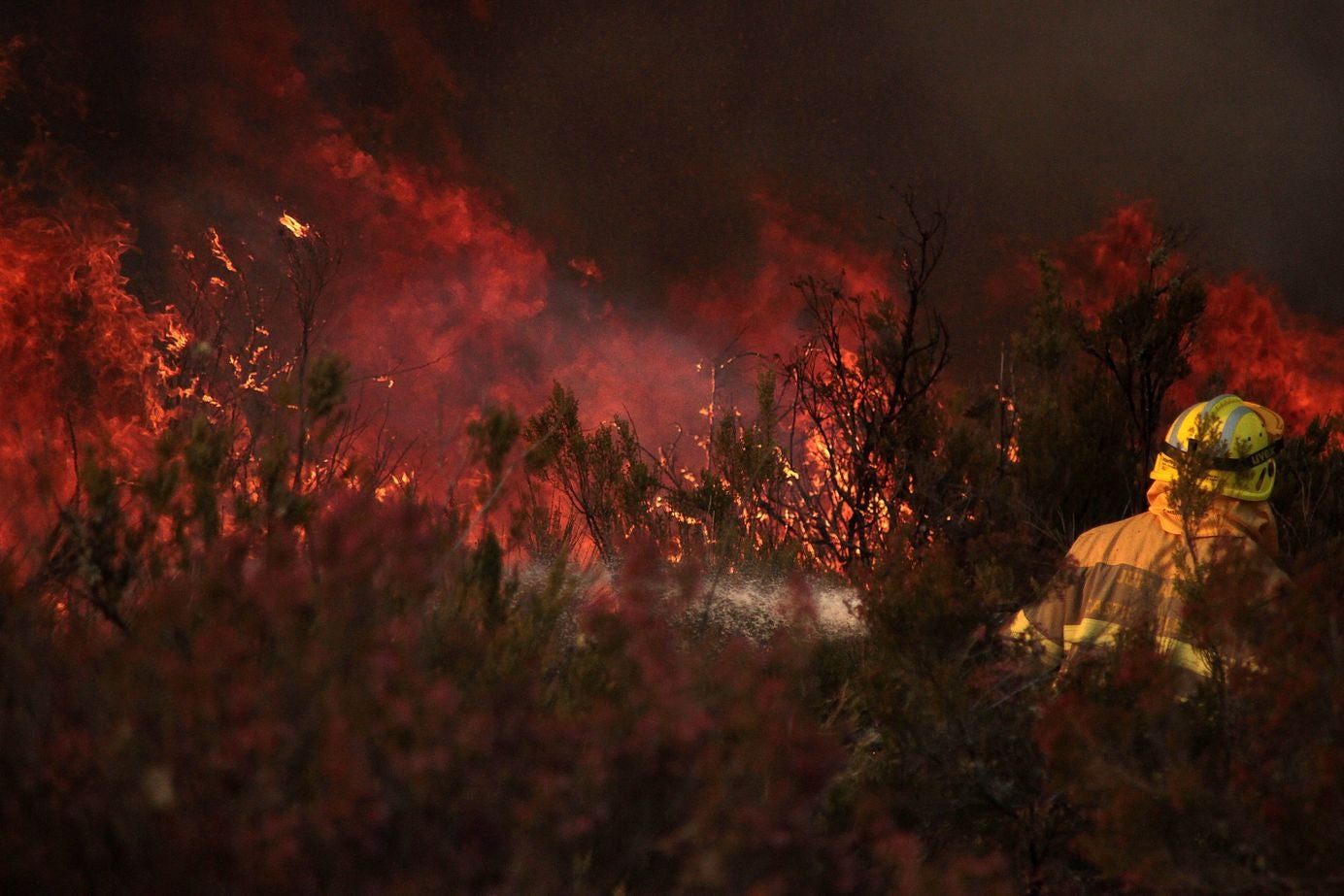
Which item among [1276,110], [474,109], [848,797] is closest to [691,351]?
[474,109]

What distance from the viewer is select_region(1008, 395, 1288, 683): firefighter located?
10.7 ft

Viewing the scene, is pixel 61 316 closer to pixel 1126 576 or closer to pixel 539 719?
pixel 1126 576

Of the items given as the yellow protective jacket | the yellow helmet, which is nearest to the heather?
the yellow protective jacket

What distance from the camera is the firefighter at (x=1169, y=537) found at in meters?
3.28

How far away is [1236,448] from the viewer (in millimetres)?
3434

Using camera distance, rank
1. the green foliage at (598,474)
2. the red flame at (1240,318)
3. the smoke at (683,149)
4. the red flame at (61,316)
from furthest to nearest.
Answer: the smoke at (683,149)
the red flame at (1240,318)
the red flame at (61,316)
the green foliage at (598,474)

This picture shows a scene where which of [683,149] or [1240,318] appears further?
[683,149]

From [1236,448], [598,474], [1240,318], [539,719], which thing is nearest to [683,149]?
[1240,318]

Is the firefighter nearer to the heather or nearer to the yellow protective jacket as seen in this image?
the yellow protective jacket

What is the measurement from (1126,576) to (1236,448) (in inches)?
19.1

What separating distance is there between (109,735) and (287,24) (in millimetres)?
13859

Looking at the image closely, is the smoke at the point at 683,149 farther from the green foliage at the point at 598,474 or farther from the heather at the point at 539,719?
the heather at the point at 539,719

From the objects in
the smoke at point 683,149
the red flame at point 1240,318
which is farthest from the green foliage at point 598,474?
the red flame at point 1240,318

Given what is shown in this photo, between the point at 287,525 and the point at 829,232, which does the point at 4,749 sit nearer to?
the point at 287,525
